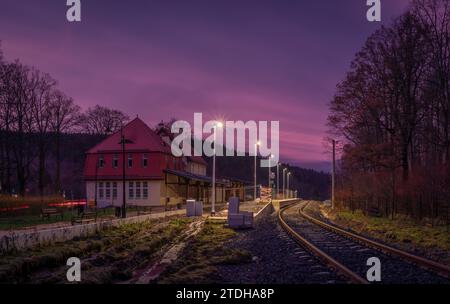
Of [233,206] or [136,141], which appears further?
[136,141]

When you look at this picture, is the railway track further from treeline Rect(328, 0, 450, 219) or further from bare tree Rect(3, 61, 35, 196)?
bare tree Rect(3, 61, 35, 196)

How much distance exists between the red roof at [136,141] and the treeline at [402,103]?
31655 millimetres

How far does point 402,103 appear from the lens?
34.6 metres

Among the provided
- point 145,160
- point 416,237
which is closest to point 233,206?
point 416,237

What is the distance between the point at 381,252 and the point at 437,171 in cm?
1277

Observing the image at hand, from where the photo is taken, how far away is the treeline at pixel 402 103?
32.4 meters

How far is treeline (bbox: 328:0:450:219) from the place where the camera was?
106 ft

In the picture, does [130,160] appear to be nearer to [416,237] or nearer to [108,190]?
[108,190]

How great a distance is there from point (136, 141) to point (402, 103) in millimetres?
38397

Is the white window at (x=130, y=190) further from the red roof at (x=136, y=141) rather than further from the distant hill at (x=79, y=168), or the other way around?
the distant hill at (x=79, y=168)

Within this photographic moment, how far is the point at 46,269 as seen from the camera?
46.8ft

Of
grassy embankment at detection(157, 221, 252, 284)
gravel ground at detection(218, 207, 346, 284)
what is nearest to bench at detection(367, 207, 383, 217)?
grassy embankment at detection(157, 221, 252, 284)

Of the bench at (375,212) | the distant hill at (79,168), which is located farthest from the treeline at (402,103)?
the distant hill at (79,168)
